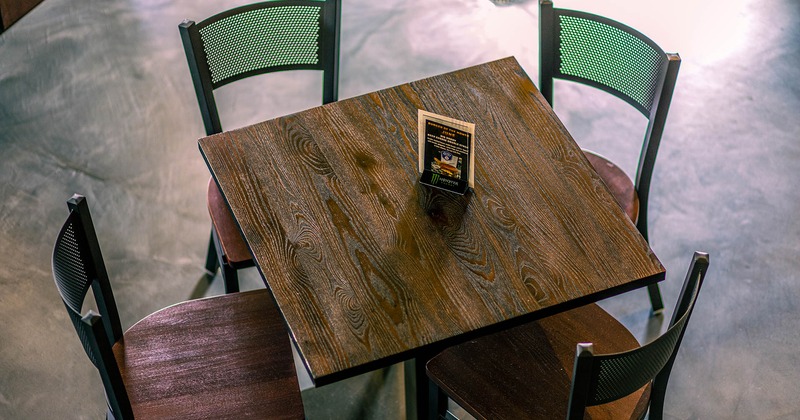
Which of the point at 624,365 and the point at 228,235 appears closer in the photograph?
the point at 624,365

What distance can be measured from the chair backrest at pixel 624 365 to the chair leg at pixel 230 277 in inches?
48.1

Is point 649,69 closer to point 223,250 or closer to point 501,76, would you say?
point 501,76

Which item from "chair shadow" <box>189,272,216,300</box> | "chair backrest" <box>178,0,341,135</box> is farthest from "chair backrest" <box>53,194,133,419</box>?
"chair shadow" <box>189,272,216,300</box>

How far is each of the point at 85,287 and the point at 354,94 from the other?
1.96m

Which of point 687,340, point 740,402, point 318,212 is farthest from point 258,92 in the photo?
point 740,402

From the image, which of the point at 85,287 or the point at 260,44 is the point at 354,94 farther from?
the point at 85,287

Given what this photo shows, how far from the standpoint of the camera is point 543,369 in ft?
7.60

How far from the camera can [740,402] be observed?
9.39 ft

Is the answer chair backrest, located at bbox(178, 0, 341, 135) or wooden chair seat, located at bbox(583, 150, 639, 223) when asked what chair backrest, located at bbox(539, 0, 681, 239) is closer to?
wooden chair seat, located at bbox(583, 150, 639, 223)

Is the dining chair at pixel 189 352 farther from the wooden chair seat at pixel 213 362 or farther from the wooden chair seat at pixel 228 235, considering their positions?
the wooden chair seat at pixel 228 235

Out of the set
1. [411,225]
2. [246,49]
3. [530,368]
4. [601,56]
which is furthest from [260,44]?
[530,368]

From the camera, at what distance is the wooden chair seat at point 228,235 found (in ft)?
8.60

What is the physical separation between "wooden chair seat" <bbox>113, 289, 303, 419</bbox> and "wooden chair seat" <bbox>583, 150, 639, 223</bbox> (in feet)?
3.59

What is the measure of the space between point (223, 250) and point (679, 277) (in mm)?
1590
